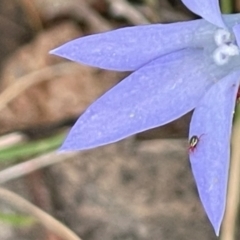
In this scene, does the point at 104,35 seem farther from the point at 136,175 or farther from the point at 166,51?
the point at 136,175

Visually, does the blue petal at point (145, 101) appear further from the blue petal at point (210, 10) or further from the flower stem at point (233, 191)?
the flower stem at point (233, 191)

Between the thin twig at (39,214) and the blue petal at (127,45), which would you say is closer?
the blue petal at (127,45)

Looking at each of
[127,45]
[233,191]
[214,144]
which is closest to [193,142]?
[214,144]

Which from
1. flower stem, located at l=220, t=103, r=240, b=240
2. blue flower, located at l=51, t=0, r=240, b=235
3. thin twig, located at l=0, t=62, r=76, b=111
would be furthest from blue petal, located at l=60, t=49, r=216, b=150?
thin twig, located at l=0, t=62, r=76, b=111

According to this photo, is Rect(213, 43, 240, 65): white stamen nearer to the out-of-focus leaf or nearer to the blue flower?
the blue flower

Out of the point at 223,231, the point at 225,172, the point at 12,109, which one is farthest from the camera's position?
the point at 12,109

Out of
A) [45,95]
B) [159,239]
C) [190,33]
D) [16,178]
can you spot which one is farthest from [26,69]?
[190,33]

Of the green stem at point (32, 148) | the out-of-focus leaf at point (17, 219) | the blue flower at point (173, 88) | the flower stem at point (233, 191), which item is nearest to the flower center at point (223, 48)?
the blue flower at point (173, 88)

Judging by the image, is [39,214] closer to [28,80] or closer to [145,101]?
[28,80]
